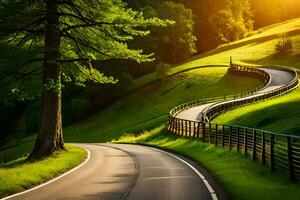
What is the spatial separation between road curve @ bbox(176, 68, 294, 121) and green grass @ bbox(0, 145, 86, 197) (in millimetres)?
27925

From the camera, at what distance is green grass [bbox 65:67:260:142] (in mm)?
69000

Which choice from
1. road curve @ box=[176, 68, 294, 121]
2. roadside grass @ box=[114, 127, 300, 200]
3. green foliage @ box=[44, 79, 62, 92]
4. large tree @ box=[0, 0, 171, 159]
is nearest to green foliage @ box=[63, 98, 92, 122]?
road curve @ box=[176, 68, 294, 121]

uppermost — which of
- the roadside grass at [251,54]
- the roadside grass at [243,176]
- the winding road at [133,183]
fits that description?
the roadside grass at [251,54]

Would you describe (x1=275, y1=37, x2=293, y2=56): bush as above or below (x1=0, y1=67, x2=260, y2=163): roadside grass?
above

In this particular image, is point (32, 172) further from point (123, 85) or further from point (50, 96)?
point (123, 85)

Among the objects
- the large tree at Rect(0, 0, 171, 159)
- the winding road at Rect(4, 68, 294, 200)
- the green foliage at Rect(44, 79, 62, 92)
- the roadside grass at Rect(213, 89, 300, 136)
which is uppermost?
the large tree at Rect(0, 0, 171, 159)

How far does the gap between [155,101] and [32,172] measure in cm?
6046

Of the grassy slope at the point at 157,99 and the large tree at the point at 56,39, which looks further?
the grassy slope at the point at 157,99

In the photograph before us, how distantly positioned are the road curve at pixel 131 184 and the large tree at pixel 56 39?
4280 millimetres

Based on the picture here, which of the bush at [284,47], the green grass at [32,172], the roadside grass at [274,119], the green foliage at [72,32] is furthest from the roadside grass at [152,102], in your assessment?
the green grass at [32,172]

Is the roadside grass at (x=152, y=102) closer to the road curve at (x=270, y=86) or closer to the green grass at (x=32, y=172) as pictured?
the road curve at (x=270, y=86)

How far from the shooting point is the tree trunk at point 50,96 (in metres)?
25.7

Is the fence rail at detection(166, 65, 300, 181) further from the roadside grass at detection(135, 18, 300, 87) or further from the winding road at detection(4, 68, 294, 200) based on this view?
the roadside grass at detection(135, 18, 300, 87)

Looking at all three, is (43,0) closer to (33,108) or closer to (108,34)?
(108,34)
